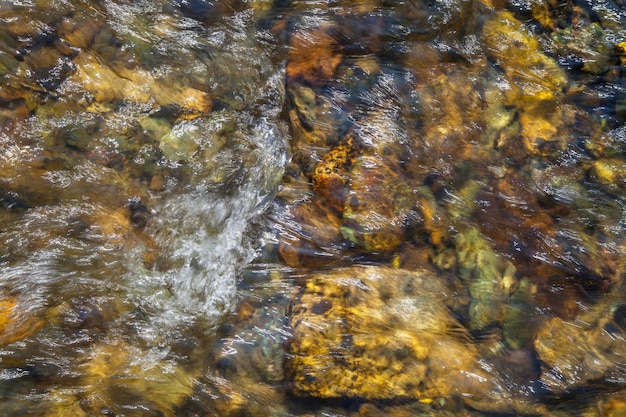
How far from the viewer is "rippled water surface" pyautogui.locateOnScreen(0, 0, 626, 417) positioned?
3.17 metres

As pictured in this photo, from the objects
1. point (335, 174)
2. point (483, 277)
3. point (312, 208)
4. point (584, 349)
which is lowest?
point (584, 349)

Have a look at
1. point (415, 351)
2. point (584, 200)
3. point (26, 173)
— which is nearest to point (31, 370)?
point (26, 173)

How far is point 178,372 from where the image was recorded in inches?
130

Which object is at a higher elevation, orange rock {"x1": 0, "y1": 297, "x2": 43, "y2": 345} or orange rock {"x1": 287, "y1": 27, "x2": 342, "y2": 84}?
orange rock {"x1": 287, "y1": 27, "x2": 342, "y2": 84}

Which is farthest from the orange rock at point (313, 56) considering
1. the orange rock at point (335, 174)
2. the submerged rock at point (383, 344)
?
the submerged rock at point (383, 344)

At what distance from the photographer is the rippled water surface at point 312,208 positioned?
10.4 feet

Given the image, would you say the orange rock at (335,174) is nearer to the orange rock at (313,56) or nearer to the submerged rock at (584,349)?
the orange rock at (313,56)

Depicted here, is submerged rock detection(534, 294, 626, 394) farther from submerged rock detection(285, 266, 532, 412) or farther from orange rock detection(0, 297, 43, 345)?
orange rock detection(0, 297, 43, 345)

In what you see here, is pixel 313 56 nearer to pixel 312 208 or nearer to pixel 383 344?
pixel 312 208

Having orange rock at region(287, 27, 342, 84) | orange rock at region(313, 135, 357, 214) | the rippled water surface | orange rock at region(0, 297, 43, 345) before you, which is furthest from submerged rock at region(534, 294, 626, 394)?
orange rock at region(0, 297, 43, 345)

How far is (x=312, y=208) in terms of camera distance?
3.53 metres

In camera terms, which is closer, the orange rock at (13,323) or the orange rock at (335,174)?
the orange rock at (13,323)

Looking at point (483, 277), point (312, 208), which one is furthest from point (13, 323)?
point (483, 277)

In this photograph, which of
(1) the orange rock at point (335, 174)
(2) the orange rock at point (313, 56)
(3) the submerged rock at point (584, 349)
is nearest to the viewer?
(3) the submerged rock at point (584, 349)
